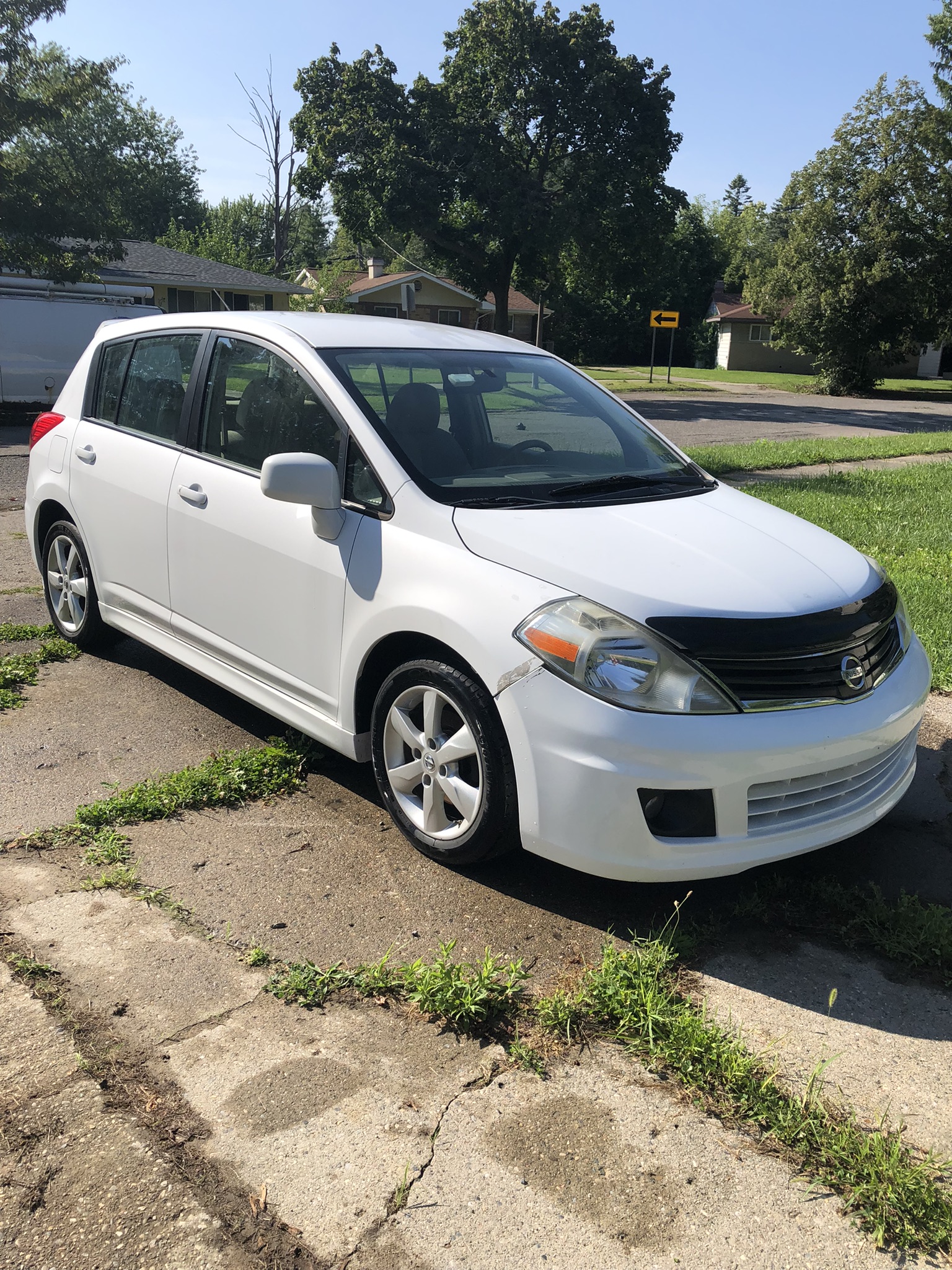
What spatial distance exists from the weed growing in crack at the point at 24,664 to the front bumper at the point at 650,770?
113 inches

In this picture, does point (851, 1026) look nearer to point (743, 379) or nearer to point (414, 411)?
point (414, 411)

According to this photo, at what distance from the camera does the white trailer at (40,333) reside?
1803 centimetres

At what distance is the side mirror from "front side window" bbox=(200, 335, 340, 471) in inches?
9.3

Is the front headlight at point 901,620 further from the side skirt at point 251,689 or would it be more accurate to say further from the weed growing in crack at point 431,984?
the side skirt at point 251,689

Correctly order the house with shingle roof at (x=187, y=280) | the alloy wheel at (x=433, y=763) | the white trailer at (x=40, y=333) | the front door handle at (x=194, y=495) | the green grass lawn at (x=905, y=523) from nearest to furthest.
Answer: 1. the alloy wheel at (x=433, y=763)
2. the front door handle at (x=194, y=495)
3. the green grass lawn at (x=905, y=523)
4. the white trailer at (x=40, y=333)
5. the house with shingle roof at (x=187, y=280)

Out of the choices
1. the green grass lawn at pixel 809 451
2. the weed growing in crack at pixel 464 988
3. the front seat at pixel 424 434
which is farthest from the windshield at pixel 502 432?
the green grass lawn at pixel 809 451

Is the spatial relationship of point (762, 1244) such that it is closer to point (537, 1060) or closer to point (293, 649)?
point (537, 1060)

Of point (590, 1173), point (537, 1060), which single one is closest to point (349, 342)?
point (537, 1060)

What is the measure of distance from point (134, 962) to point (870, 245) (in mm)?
42335

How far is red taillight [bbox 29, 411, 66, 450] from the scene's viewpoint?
17.9 ft

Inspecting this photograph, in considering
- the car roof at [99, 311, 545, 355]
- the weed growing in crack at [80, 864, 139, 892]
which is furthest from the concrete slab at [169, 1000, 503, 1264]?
the car roof at [99, 311, 545, 355]

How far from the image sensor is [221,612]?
417 cm

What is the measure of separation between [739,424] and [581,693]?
21.0 metres

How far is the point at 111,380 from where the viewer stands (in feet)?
16.9
